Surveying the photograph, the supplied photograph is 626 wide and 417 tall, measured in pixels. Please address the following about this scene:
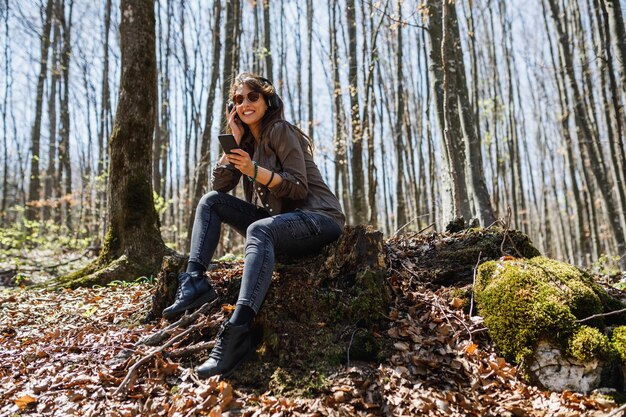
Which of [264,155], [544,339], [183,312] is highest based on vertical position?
[264,155]

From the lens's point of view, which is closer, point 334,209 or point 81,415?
point 81,415

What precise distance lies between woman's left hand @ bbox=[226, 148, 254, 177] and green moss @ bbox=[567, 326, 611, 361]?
7.24 ft

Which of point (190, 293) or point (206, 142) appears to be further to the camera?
point (206, 142)

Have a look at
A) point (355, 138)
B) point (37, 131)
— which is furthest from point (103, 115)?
point (355, 138)

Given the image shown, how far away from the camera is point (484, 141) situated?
1778 centimetres

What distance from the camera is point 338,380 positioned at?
2295mm

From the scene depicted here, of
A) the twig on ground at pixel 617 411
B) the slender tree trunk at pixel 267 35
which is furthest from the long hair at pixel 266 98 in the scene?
the slender tree trunk at pixel 267 35

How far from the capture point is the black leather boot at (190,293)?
9.44 ft

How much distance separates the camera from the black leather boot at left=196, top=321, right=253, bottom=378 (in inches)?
94.6

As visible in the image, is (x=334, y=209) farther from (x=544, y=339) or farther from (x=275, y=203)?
(x=544, y=339)

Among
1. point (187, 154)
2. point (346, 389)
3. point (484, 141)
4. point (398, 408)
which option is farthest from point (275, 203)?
point (484, 141)

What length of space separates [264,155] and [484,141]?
16851 mm

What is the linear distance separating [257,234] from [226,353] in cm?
76

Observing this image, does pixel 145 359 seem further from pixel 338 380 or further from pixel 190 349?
pixel 338 380
